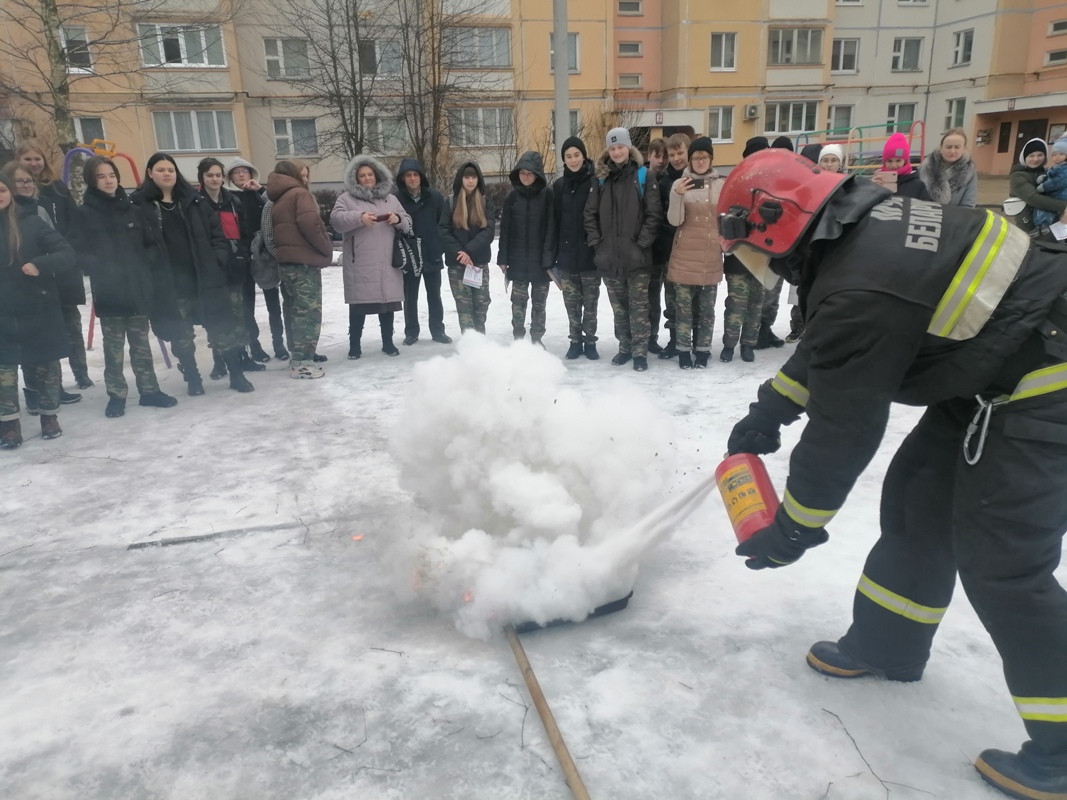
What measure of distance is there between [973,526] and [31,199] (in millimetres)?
6623

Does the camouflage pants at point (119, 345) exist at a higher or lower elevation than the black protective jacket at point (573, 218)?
lower

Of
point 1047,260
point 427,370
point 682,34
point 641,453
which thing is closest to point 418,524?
point 427,370

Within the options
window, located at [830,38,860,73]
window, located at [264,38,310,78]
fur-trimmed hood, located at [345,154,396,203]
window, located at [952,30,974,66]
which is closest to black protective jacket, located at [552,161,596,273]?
fur-trimmed hood, located at [345,154,396,203]

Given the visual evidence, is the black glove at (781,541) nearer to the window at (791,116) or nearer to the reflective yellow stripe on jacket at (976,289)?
the reflective yellow stripe on jacket at (976,289)

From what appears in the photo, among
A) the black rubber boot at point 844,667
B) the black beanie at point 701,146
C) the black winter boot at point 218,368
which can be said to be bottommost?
the black rubber boot at point 844,667

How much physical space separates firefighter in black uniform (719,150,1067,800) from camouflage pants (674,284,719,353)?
4474mm

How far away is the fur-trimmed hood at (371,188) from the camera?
7402mm

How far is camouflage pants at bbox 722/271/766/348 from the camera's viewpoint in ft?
22.3

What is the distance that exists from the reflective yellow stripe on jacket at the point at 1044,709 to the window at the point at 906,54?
39560 millimetres

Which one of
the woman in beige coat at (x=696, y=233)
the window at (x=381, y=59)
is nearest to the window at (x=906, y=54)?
the window at (x=381, y=59)

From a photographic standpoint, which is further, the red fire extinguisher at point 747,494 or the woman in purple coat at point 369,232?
the woman in purple coat at point 369,232

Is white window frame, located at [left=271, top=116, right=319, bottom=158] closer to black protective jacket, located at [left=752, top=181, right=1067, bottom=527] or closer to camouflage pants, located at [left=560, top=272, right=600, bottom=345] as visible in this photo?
camouflage pants, located at [left=560, top=272, right=600, bottom=345]

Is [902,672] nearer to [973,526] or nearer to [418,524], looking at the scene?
[973,526]

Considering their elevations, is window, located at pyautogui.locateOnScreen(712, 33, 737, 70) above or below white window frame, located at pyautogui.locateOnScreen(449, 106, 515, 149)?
above
